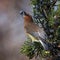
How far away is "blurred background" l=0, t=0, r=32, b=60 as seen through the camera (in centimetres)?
179

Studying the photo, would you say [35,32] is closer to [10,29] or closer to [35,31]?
[35,31]

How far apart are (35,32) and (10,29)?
1.27 metres

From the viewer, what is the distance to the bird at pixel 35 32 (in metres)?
0.58

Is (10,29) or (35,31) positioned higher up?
(35,31)

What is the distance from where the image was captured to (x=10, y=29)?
1.85 metres

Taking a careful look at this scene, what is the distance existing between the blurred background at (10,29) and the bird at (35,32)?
1133mm

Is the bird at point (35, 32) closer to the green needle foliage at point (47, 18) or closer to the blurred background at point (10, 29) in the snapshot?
the green needle foliage at point (47, 18)

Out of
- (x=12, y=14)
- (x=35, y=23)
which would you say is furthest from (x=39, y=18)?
(x=12, y=14)

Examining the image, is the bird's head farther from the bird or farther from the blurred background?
the blurred background

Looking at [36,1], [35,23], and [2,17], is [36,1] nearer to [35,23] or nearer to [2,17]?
[35,23]

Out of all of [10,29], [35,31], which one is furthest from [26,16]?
[10,29]

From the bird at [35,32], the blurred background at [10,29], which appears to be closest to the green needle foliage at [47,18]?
the bird at [35,32]

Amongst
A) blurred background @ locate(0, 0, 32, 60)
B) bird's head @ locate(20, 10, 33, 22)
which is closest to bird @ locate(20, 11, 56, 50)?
bird's head @ locate(20, 10, 33, 22)

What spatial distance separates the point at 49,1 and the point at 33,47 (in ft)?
0.50
